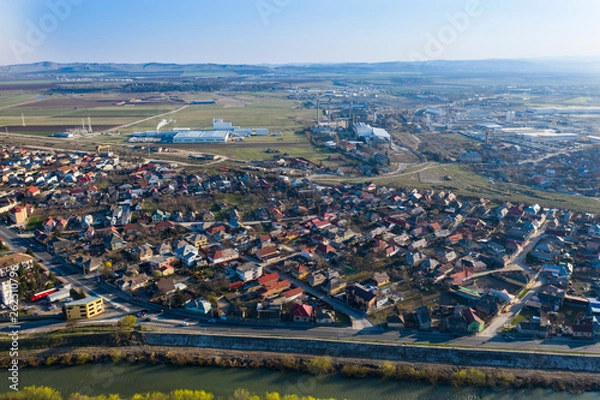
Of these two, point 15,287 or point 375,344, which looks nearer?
point 375,344

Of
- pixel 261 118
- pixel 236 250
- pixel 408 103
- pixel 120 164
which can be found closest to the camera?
pixel 236 250

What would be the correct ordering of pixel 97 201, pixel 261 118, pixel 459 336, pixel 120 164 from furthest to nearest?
pixel 261 118
pixel 120 164
pixel 97 201
pixel 459 336

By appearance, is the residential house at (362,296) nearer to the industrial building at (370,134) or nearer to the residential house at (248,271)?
the residential house at (248,271)

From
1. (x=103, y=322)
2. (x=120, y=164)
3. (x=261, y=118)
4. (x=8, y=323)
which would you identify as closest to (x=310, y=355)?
(x=103, y=322)

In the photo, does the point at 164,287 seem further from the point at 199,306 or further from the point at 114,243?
the point at 114,243

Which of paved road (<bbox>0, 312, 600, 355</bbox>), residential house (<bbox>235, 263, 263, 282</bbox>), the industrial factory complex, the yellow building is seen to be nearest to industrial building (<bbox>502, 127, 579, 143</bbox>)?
the industrial factory complex

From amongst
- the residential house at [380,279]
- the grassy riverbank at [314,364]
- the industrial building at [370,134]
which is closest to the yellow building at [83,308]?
the grassy riverbank at [314,364]

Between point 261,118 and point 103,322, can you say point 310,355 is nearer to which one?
point 103,322
